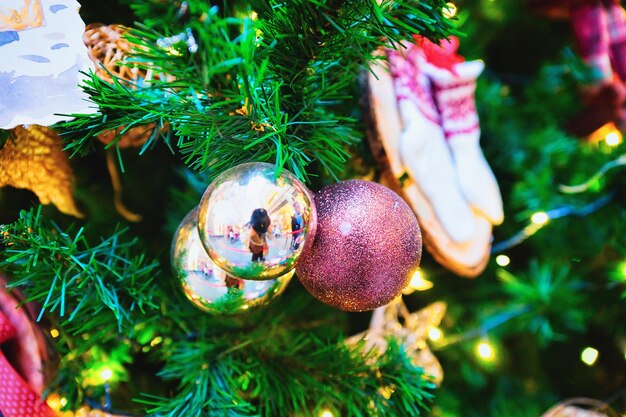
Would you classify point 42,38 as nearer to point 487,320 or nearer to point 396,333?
point 396,333

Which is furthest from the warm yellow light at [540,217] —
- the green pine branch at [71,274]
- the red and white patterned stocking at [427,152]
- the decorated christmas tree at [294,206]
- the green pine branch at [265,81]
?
the green pine branch at [71,274]

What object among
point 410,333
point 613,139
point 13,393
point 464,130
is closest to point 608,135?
point 613,139

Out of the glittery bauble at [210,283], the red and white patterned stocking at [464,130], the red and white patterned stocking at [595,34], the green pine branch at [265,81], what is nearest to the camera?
the green pine branch at [265,81]

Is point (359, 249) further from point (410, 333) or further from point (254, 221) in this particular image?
point (410, 333)

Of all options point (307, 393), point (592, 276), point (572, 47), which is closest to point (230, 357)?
point (307, 393)

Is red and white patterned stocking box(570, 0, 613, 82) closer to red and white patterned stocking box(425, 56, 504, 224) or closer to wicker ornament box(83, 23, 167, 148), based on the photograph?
red and white patterned stocking box(425, 56, 504, 224)

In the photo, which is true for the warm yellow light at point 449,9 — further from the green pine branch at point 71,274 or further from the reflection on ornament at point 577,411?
the reflection on ornament at point 577,411
